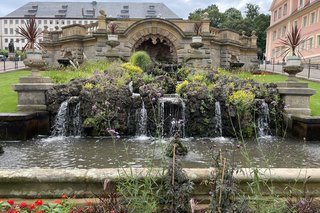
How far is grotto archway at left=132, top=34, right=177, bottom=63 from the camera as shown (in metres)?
22.4

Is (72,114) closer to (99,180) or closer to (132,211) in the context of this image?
(99,180)

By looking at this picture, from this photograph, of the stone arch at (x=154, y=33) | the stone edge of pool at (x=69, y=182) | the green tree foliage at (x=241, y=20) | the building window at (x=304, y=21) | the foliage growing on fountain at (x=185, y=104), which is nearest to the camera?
the stone edge of pool at (x=69, y=182)

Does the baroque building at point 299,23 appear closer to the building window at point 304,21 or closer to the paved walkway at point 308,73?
the building window at point 304,21

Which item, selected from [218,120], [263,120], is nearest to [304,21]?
[263,120]

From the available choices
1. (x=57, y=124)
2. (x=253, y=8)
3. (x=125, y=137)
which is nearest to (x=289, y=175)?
(x=125, y=137)

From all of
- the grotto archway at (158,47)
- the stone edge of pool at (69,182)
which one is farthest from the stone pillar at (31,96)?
the grotto archway at (158,47)

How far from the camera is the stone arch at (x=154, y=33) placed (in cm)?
2192

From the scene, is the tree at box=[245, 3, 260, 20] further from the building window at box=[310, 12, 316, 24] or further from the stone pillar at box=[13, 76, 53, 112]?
the stone pillar at box=[13, 76, 53, 112]

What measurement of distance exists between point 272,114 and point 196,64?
343 inches

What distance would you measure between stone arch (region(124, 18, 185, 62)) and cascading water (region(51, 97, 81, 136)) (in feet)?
41.3

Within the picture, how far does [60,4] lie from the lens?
79500 mm

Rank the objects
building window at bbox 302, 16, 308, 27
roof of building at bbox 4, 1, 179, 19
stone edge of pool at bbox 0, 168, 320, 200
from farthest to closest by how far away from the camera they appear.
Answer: roof of building at bbox 4, 1, 179, 19
building window at bbox 302, 16, 308, 27
stone edge of pool at bbox 0, 168, 320, 200

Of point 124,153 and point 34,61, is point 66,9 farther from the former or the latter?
point 124,153

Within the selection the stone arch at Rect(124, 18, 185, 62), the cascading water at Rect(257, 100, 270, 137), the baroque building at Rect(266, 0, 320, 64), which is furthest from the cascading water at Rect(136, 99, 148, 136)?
the baroque building at Rect(266, 0, 320, 64)
